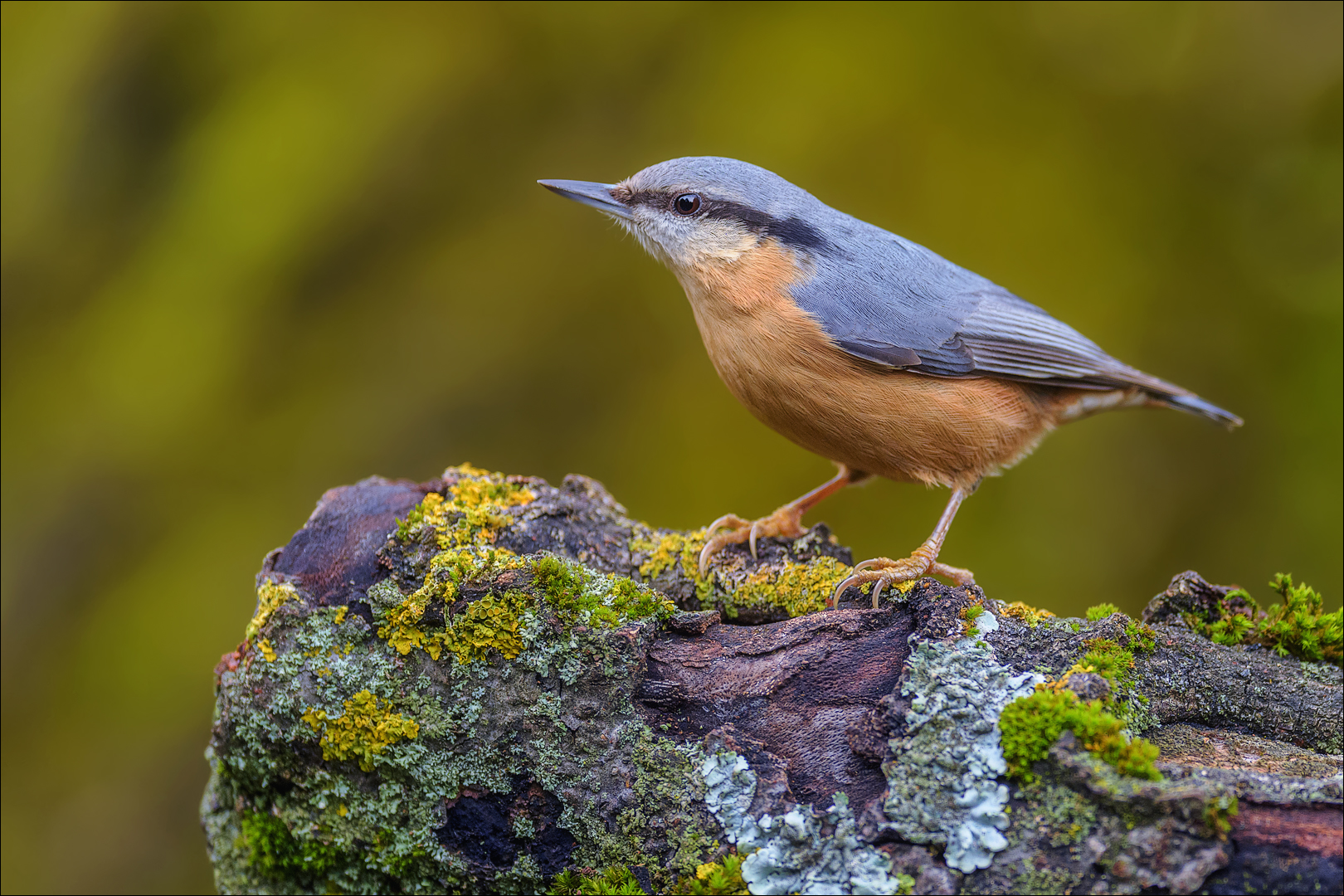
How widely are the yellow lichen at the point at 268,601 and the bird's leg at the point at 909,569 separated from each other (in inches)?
59.4

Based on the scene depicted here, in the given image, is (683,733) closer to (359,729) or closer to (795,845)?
(795,845)

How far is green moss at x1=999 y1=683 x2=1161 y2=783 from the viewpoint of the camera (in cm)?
195

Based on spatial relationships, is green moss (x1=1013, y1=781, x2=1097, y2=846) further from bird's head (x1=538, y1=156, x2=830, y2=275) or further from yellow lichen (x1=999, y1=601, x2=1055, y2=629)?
bird's head (x1=538, y1=156, x2=830, y2=275)

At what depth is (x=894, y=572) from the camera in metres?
2.71

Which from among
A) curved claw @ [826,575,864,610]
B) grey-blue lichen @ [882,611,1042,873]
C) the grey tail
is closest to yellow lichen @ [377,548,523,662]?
curved claw @ [826,575,864,610]

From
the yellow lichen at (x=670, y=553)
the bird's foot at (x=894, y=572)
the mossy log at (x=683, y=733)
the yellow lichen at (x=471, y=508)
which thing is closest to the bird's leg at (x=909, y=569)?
the bird's foot at (x=894, y=572)

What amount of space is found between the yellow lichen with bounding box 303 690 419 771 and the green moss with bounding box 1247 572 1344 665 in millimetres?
2341

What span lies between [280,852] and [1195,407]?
3649 mm

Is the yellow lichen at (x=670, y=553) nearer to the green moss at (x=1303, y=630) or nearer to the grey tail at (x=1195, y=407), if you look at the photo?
the green moss at (x=1303, y=630)

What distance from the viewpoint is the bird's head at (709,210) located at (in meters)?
3.32

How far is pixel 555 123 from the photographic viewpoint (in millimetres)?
4590

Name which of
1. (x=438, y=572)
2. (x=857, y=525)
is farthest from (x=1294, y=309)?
(x=438, y=572)

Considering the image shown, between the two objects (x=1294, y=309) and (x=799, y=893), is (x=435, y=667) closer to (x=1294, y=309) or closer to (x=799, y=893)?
(x=799, y=893)

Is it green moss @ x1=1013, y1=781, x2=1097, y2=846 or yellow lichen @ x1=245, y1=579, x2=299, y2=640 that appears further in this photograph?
yellow lichen @ x1=245, y1=579, x2=299, y2=640
